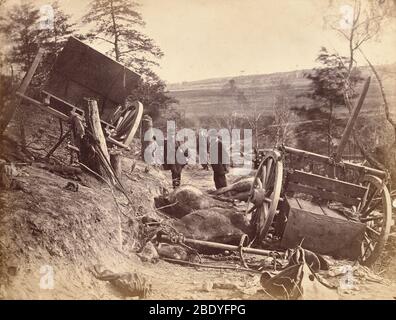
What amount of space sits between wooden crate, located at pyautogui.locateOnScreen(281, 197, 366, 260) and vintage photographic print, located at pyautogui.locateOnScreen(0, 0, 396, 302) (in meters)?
0.01

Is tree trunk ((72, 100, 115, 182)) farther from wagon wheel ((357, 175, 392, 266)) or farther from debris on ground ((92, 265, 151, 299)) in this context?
wagon wheel ((357, 175, 392, 266))

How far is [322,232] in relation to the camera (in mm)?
5855

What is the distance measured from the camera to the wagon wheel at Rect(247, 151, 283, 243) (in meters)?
5.96

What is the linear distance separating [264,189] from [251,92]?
4.99 ft

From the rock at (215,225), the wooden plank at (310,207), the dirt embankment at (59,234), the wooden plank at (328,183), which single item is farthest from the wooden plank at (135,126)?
the wooden plank at (310,207)

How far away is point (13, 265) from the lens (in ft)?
16.8

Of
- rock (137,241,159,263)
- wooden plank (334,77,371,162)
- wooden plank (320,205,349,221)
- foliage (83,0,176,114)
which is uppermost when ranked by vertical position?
foliage (83,0,176,114)

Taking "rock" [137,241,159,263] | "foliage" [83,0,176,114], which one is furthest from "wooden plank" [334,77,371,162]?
"rock" [137,241,159,263]

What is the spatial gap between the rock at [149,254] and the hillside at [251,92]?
6.99 ft

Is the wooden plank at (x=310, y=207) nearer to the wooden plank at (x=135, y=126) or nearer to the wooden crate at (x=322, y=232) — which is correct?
the wooden crate at (x=322, y=232)

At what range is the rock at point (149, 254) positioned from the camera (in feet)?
19.1
